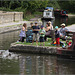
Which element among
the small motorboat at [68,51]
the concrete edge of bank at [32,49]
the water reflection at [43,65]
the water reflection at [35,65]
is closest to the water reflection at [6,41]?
the concrete edge of bank at [32,49]

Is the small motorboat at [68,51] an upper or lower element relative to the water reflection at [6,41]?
upper

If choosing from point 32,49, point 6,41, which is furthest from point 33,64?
point 6,41

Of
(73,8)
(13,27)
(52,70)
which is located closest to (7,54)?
(52,70)

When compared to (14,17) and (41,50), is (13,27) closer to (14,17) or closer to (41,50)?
(14,17)

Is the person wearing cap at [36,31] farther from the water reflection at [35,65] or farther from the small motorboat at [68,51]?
the small motorboat at [68,51]

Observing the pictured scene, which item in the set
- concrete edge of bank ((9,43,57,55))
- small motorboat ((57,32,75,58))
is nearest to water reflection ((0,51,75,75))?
small motorboat ((57,32,75,58))

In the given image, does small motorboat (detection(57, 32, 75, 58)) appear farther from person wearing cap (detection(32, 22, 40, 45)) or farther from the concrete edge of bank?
person wearing cap (detection(32, 22, 40, 45))

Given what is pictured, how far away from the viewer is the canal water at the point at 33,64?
1305 cm

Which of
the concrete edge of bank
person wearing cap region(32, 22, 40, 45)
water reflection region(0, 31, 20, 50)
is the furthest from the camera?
water reflection region(0, 31, 20, 50)

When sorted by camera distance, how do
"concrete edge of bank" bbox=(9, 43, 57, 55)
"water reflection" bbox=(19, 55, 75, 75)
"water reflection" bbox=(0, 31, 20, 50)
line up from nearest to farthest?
"water reflection" bbox=(19, 55, 75, 75) → "concrete edge of bank" bbox=(9, 43, 57, 55) → "water reflection" bbox=(0, 31, 20, 50)

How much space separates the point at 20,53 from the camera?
59.2 feet

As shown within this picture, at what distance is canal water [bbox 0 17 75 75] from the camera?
1305 cm

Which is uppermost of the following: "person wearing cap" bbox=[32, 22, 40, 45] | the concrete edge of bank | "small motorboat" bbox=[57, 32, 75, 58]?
"person wearing cap" bbox=[32, 22, 40, 45]

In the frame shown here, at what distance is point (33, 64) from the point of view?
14.8 m
